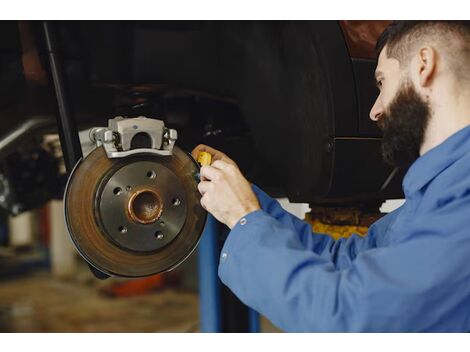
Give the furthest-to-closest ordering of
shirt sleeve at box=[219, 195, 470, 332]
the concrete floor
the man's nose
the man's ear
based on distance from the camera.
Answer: the concrete floor
the man's nose
the man's ear
shirt sleeve at box=[219, 195, 470, 332]

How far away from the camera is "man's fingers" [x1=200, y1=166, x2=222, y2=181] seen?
2.28 ft

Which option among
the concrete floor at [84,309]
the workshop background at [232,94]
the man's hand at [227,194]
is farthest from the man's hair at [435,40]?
the concrete floor at [84,309]

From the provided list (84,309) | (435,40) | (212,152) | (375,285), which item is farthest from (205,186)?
(84,309)

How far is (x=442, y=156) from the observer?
645 mm

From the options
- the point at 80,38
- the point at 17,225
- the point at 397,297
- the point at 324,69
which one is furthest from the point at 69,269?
the point at 397,297

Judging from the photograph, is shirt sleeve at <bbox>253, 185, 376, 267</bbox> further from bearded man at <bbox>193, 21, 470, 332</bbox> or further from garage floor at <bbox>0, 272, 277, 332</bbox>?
garage floor at <bbox>0, 272, 277, 332</bbox>

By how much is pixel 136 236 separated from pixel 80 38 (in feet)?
1.28

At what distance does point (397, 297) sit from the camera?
57cm

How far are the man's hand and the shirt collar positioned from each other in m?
0.21

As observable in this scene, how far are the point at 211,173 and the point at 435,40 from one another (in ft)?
1.12

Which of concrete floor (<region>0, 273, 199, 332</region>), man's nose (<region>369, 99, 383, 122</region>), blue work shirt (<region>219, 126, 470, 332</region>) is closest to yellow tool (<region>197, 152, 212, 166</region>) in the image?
blue work shirt (<region>219, 126, 470, 332</region>)

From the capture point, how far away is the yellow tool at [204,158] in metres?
0.77

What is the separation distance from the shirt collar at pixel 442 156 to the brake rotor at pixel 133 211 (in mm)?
318

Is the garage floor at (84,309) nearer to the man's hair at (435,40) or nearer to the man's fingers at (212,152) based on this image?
the man's fingers at (212,152)
